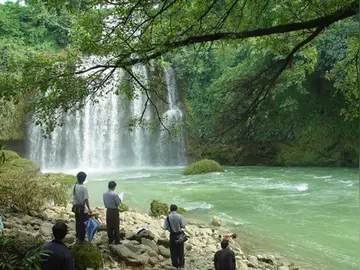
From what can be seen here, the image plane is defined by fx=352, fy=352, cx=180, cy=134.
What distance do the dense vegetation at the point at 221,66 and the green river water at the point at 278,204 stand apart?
247 centimetres

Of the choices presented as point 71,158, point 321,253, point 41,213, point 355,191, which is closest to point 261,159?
point 355,191

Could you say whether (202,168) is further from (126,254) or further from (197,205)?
(126,254)

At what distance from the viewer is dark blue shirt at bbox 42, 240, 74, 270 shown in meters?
3.64

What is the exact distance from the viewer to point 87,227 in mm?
5969

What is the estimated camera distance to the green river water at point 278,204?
839 cm

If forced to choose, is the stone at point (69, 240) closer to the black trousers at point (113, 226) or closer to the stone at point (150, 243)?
the black trousers at point (113, 226)

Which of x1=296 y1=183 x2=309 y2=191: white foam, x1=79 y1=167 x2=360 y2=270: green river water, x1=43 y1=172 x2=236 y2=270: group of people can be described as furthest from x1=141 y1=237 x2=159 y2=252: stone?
x1=296 y1=183 x2=309 y2=191: white foam

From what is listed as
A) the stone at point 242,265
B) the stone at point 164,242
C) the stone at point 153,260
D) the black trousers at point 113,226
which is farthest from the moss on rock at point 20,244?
the stone at point 242,265

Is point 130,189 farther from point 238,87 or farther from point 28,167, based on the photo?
point 238,87

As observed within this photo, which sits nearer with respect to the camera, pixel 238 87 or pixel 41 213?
pixel 238 87

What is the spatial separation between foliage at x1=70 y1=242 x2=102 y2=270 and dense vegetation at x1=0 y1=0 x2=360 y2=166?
212 centimetres

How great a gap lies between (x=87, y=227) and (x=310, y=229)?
21.5ft

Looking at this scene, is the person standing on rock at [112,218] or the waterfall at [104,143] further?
the waterfall at [104,143]

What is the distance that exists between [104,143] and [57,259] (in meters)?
24.0
